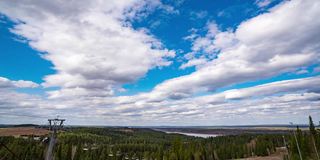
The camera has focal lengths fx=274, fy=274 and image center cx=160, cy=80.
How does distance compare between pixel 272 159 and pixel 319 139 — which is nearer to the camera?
pixel 319 139

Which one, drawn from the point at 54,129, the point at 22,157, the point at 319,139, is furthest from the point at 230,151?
the point at 54,129

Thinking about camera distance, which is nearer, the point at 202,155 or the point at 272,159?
the point at 272,159

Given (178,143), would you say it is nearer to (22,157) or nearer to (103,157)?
(103,157)

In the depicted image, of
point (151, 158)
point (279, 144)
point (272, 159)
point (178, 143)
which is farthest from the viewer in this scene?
point (279, 144)

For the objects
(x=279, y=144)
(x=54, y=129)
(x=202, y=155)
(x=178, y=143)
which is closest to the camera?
(x=54, y=129)

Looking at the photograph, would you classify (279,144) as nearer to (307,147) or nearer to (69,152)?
(307,147)

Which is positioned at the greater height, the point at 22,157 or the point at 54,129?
the point at 54,129

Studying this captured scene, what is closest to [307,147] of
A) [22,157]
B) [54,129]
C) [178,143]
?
[178,143]

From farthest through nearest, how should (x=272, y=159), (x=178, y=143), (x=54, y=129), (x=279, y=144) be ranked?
(x=279, y=144) → (x=272, y=159) → (x=178, y=143) → (x=54, y=129)

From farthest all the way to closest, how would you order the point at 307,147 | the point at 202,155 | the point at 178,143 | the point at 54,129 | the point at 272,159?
the point at 202,155, the point at 272,159, the point at 178,143, the point at 307,147, the point at 54,129
